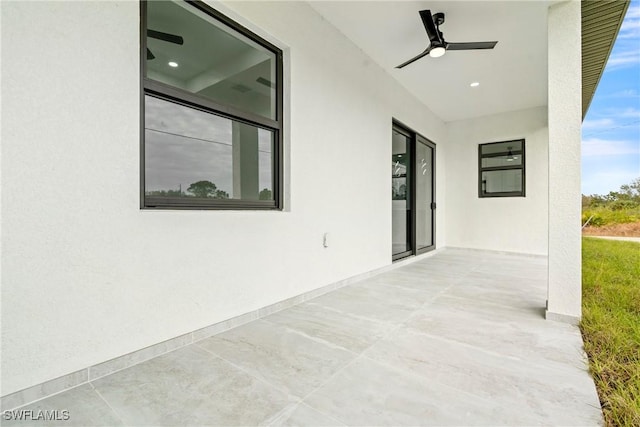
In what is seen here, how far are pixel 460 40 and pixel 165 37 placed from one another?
3.31 meters

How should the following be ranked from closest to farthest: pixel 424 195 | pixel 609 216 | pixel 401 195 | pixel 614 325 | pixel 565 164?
1. pixel 614 325
2. pixel 565 164
3. pixel 609 216
4. pixel 401 195
5. pixel 424 195

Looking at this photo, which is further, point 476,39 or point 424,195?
point 424,195

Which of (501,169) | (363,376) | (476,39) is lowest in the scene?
(363,376)

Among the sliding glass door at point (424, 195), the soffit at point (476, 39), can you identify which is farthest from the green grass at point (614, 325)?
the sliding glass door at point (424, 195)

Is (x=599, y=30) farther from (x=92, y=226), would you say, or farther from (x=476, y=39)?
(x=92, y=226)

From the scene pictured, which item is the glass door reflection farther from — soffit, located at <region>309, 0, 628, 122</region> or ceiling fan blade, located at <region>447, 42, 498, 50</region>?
ceiling fan blade, located at <region>447, 42, 498, 50</region>

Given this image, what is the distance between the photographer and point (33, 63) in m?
1.32

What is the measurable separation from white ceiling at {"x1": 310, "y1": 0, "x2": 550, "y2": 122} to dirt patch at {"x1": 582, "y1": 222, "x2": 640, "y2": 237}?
2313 mm

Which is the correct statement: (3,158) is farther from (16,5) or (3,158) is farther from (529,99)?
(529,99)

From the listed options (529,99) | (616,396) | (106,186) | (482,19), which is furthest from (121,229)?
(529,99)

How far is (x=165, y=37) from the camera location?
192 centimetres

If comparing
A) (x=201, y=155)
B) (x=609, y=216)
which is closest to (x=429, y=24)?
(x=201, y=155)

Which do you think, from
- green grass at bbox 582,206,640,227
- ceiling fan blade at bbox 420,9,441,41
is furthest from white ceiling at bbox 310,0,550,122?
green grass at bbox 582,206,640,227

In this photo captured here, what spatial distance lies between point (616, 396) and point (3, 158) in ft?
9.30
